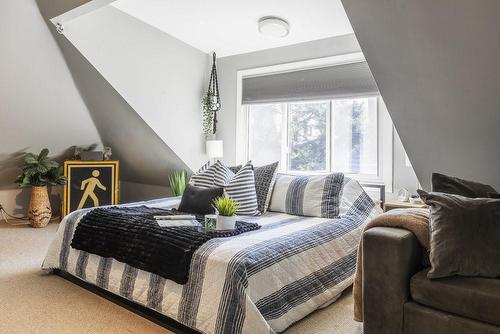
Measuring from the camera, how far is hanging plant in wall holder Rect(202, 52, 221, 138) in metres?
4.57

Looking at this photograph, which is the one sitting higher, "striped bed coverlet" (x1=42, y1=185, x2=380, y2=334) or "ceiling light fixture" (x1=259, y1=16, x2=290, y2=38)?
"ceiling light fixture" (x1=259, y1=16, x2=290, y2=38)

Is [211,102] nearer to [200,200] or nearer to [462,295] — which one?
[200,200]

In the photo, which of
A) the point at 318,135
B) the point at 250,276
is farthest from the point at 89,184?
the point at 250,276

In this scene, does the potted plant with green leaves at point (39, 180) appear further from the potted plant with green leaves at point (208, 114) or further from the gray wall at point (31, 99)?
the potted plant with green leaves at point (208, 114)

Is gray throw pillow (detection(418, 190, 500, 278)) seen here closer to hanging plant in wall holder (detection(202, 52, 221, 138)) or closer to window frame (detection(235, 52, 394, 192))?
window frame (detection(235, 52, 394, 192))

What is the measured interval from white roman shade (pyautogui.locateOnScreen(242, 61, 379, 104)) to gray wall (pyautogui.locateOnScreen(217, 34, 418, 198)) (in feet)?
0.51

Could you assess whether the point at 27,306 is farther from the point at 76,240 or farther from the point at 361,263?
the point at 361,263

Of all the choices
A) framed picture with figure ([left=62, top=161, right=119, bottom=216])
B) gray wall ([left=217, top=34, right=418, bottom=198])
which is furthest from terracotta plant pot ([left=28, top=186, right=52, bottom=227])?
gray wall ([left=217, top=34, right=418, bottom=198])

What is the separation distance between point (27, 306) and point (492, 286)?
8.65 ft

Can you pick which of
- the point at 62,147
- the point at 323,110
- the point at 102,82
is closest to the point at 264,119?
the point at 323,110

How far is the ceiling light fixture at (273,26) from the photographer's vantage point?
3.38 meters

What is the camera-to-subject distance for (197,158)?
15.3 feet

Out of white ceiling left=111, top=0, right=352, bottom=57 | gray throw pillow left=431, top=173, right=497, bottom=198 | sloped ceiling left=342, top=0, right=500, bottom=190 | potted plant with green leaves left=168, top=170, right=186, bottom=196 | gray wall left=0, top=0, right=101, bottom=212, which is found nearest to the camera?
sloped ceiling left=342, top=0, right=500, bottom=190

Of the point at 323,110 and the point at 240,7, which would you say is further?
the point at 323,110
